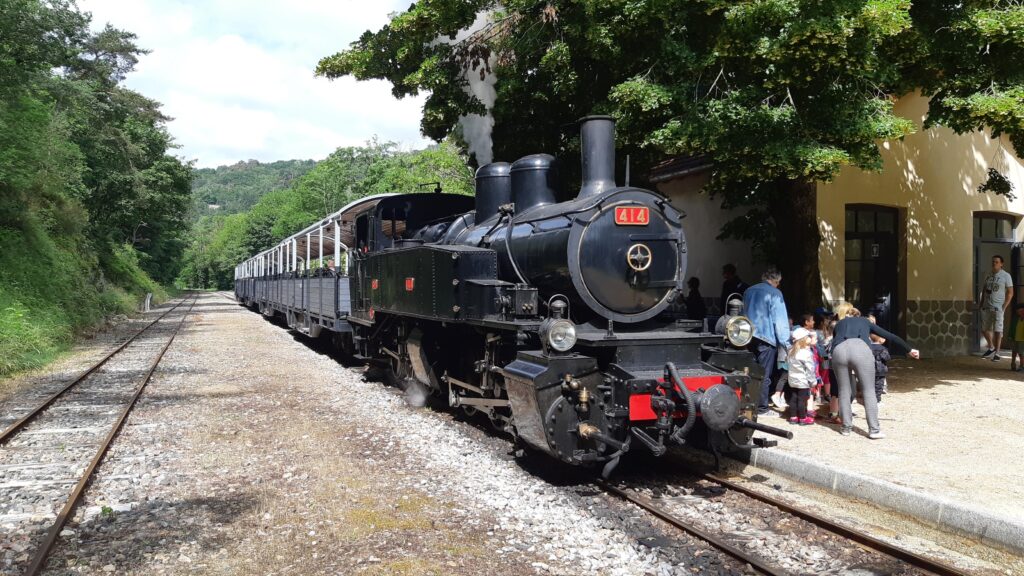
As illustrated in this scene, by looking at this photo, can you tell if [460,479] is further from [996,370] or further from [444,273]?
[996,370]

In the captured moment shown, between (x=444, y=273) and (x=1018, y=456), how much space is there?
208 inches

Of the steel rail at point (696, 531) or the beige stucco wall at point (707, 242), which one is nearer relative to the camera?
the steel rail at point (696, 531)

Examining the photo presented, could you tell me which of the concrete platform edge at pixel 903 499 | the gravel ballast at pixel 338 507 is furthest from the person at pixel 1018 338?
the gravel ballast at pixel 338 507

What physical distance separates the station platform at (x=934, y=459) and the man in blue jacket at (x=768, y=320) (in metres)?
0.70

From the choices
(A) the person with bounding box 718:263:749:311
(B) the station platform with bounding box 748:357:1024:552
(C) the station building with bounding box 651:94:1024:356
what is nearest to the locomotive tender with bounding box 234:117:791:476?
(B) the station platform with bounding box 748:357:1024:552

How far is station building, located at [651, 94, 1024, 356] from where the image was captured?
12219 millimetres

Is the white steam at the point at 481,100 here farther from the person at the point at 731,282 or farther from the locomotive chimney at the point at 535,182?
the person at the point at 731,282

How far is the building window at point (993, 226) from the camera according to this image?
1349 centimetres

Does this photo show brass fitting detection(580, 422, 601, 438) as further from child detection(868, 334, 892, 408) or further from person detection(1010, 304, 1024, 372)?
person detection(1010, 304, 1024, 372)

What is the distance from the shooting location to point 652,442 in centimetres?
530

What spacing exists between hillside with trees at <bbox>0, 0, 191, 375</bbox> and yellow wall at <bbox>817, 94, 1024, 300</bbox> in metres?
13.8

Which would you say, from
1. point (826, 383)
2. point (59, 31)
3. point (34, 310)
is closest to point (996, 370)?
point (826, 383)

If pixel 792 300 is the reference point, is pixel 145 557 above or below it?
below

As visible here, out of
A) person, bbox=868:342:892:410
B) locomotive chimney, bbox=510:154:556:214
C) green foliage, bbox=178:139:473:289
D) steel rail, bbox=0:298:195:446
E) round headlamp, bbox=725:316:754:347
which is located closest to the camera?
round headlamp, bbox=725:316:754:347
